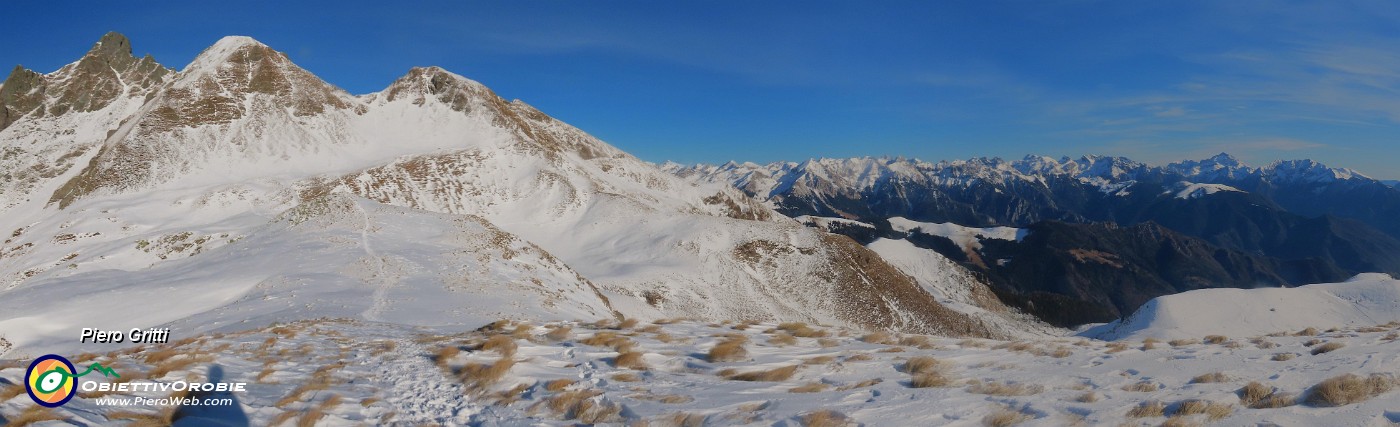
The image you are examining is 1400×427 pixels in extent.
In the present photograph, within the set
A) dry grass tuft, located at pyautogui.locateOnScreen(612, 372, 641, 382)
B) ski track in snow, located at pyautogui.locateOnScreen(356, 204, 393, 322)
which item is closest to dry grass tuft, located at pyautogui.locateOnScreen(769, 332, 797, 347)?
dry grass tuft, located at pyautogui.locateOnScreen(612, 372, 641, 382)

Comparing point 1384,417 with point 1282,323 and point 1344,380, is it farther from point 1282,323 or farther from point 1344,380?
point 1282,323

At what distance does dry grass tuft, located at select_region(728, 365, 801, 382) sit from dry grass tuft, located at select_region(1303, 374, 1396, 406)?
6634 millimetres

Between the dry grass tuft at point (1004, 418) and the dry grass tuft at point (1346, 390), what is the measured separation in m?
3.36

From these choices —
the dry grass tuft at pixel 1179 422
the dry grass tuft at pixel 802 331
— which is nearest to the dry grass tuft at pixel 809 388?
the dry grass tuft at pixel 1179 422

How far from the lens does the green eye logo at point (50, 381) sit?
291 inches

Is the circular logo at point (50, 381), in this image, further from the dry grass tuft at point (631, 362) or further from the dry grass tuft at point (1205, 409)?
the dry grass tuft at point (1205, 409)

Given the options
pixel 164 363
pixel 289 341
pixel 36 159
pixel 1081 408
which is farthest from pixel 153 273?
pixel 36 159

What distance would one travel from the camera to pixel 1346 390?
6.72m

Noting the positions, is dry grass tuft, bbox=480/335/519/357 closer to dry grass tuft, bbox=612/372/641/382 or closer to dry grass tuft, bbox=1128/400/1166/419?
dry grass tuft, bbox=612/372/641/382

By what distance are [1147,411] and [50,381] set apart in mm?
14449

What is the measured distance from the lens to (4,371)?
8.19 m

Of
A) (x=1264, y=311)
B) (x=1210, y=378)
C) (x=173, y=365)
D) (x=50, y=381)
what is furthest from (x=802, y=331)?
(x=1264, y=311)

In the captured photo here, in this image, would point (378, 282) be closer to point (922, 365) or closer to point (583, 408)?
point (583, 408)

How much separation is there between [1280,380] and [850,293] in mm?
63424
